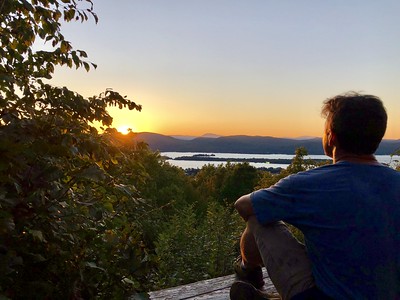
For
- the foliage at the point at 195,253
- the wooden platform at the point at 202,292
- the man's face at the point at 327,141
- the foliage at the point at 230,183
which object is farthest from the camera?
the foliage at the point at 230,183

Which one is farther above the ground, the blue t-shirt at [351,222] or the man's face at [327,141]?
the man's face at [327,141]

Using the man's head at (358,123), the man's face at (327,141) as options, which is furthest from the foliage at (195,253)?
the man's head at (358,123)

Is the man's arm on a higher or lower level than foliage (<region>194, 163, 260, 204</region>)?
higher

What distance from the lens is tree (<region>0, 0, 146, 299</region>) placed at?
2.03 meters

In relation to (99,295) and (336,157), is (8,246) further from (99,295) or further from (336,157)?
(336,157)

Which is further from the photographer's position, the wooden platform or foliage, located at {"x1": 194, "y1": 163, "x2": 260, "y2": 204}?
foliage, located at {"x1": 194, "y1": 163, "x2": 260, "y2": 204}

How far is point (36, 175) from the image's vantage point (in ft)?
6.75

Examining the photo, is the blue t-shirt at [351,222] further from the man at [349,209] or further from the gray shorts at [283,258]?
the gray shorts at [283,258]

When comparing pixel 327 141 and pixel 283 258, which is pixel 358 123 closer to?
pixel 327 141

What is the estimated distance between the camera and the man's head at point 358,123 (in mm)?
2350

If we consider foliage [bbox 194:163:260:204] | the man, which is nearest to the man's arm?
the man

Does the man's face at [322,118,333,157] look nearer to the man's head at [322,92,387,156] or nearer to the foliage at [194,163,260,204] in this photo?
the man's head at [322,92,387,156]

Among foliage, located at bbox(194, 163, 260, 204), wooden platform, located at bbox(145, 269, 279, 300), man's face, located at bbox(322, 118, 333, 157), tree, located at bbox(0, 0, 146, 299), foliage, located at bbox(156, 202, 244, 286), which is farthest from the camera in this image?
foliage, located at bbox(194, 163, 260, 204)

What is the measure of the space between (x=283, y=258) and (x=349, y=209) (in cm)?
52
